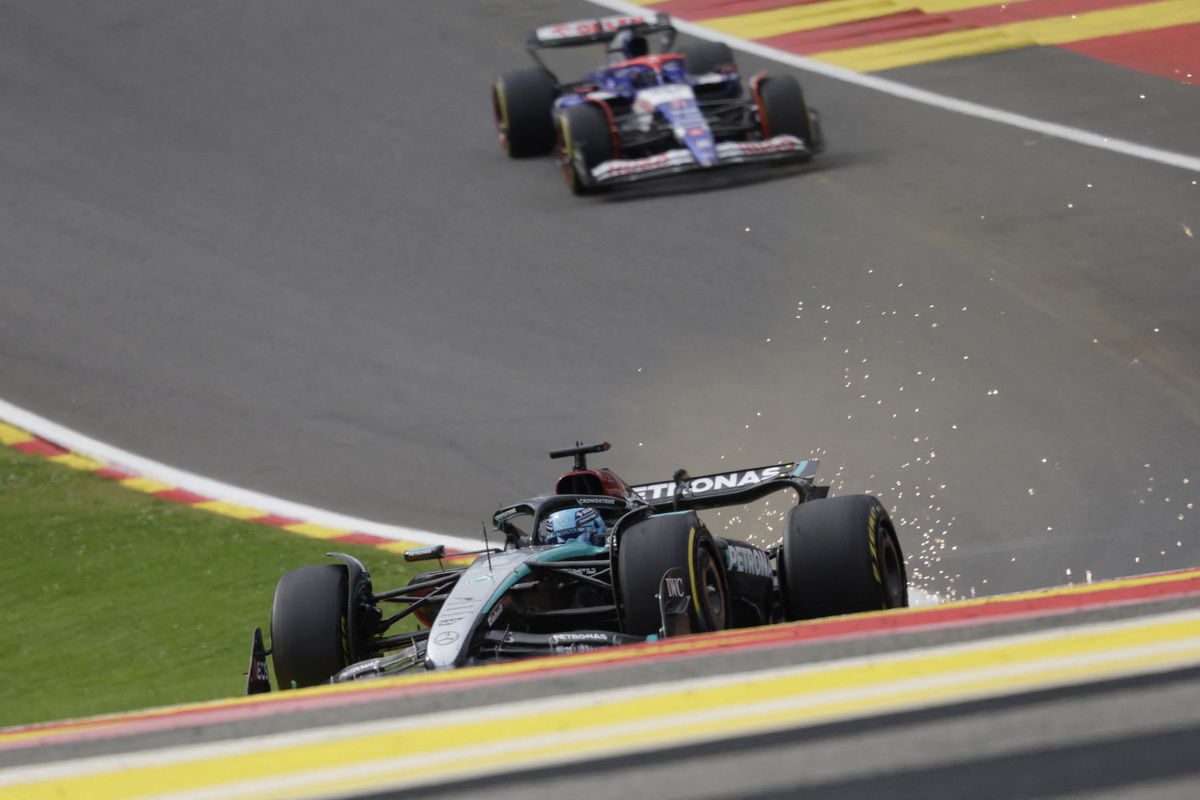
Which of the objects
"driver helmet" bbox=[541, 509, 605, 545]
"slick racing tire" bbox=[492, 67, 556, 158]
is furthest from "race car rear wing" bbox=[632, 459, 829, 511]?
"slick racing tire" bbox=[492, 67, 556, 158]

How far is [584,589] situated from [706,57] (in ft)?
31.7

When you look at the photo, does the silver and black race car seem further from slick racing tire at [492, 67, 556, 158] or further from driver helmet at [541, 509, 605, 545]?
slick racing tire at [492, 67, 556, 158]

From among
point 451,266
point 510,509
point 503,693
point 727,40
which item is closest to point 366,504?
point 510,509

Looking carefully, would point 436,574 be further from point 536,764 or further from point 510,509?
point 536,764

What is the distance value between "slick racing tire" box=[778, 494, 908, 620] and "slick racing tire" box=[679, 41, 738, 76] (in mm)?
9592

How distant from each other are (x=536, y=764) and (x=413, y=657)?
114 inches

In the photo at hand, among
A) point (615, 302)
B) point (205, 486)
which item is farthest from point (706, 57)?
point (205, 486)

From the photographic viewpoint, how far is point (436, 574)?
251 inches

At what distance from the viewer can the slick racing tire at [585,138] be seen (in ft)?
43.3

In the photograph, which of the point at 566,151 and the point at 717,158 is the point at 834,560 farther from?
the point at 566,151

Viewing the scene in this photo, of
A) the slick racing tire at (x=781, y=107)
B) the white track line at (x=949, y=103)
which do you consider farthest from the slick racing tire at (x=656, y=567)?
the white track line at (x=949, y=103)

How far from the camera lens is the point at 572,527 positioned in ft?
20.8

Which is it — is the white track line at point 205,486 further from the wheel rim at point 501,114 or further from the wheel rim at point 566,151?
the wheel rim at point 501,114

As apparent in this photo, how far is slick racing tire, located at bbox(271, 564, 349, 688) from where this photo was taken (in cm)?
588
